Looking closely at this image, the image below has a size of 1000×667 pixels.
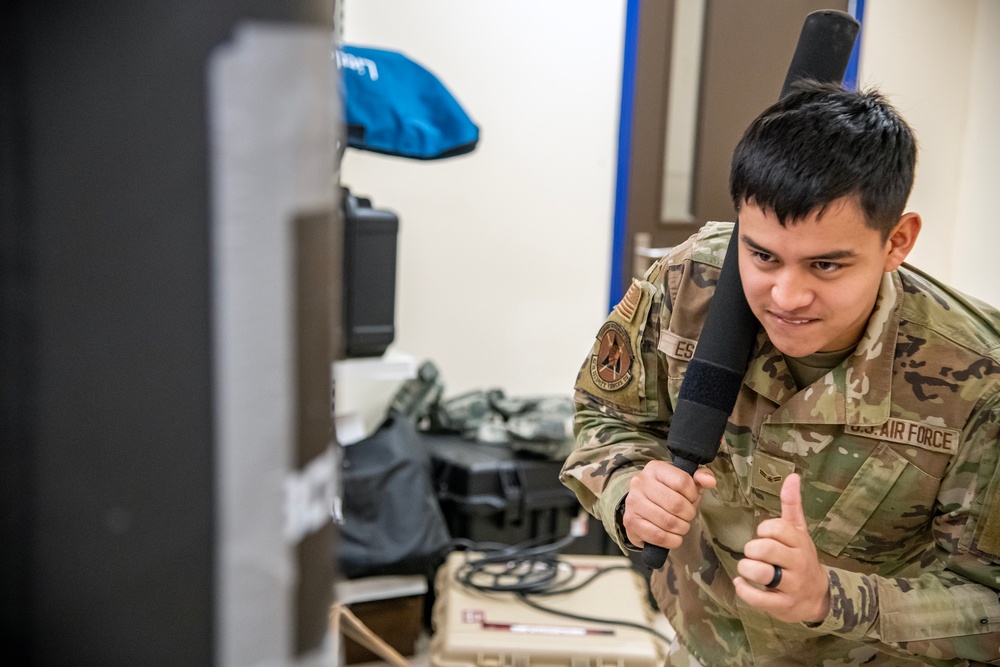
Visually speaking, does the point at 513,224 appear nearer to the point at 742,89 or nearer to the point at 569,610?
the point at 742,89

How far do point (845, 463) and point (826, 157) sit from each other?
33 centimetres

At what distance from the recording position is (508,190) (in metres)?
2.93

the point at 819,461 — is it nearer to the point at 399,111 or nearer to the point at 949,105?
the point at 399,111

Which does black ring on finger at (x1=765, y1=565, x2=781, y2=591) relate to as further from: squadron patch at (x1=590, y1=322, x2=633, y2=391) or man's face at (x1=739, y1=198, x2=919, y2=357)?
squadron patch at (x1=590, y1=322, x2=633, y2=391)

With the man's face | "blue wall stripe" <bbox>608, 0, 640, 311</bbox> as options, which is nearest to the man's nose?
the man's face

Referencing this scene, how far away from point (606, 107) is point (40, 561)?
9.52 feet

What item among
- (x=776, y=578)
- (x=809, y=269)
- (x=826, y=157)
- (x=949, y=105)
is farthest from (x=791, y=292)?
(x=949, y=105)

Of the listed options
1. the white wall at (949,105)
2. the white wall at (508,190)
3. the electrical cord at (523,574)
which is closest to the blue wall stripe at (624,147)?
the white wall at (508,190)

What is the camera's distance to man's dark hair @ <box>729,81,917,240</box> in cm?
83

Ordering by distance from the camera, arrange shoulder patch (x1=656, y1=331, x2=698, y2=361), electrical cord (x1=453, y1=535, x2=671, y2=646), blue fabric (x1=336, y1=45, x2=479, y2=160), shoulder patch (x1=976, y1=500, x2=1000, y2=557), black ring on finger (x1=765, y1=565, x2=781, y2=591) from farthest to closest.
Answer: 1. electrical cord (x1=453, y1=535, x2=671, y2=646)
2. blue fabric (x1=336, y1=45, x2=479, y2=160)
3. shoulder patch (x1=656, y1=331, x2=698, y2=361)
4. shoulder patch (x1=976, y1=500, x2=1000, y2=557)
5. black ring on finger (x1=765, y1=565, x2=781, y2=591)

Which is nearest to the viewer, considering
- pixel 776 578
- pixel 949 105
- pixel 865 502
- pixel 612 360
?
pixel 776 578

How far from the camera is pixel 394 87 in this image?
2.06 metres

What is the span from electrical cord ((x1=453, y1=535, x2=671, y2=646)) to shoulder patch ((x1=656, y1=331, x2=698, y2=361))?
1219 millimetres

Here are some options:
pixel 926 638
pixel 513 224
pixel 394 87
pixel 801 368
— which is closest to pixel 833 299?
pixel 801 368
